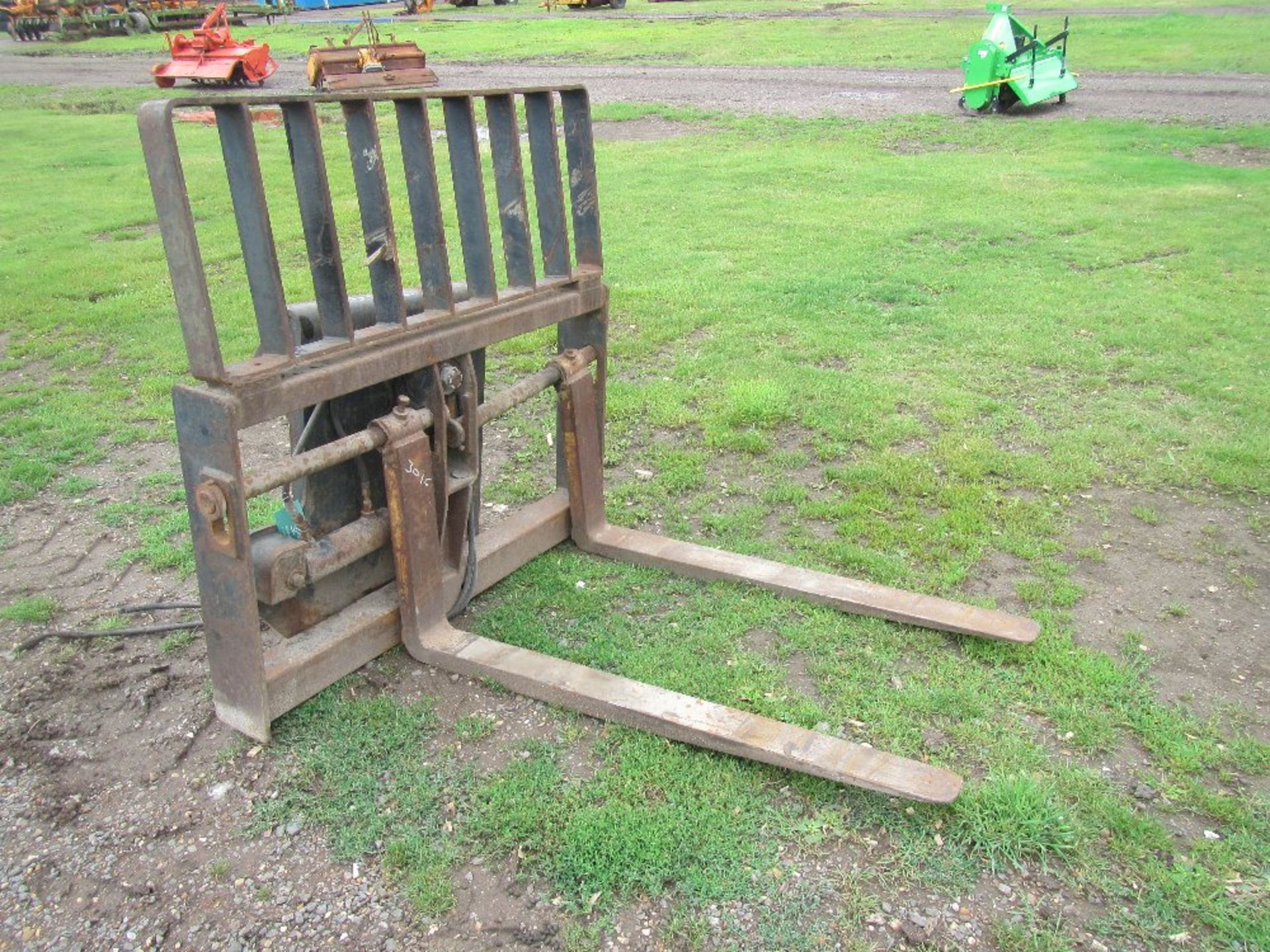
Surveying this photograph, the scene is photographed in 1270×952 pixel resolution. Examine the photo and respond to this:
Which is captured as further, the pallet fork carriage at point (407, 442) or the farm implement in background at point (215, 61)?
the farm implement in background at point (215, 61)

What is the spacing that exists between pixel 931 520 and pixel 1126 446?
1351mm

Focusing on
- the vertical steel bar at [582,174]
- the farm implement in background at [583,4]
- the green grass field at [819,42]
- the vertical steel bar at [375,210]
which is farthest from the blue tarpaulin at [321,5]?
the vertical steel bar at [375,210]

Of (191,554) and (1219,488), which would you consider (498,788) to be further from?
(1219,488)

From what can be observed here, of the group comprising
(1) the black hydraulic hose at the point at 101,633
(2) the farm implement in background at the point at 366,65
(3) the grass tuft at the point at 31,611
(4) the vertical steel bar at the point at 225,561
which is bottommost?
(1) the black hydraulic hose at the point at 101,633

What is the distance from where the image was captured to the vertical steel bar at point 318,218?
2.85 meters

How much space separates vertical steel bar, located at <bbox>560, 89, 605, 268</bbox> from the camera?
386cm

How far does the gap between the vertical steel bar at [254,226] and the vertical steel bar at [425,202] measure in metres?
0.53

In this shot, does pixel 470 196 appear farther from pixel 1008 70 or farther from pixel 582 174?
pixel 1008 70

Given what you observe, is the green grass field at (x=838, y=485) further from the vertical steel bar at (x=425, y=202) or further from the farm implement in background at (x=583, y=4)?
the farm implement in background at (x=583, y=4)

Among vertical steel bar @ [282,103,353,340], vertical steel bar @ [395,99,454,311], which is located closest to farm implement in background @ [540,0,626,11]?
vertical steel bar @ [395,99,454,311]

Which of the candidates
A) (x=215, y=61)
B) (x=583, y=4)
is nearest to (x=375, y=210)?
(x=215, y=61)

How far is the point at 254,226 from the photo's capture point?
2.75 meters

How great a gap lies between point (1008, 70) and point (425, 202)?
13.3 metres

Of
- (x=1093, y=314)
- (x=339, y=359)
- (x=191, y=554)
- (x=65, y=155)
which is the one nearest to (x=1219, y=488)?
(x=1093, y=314)
